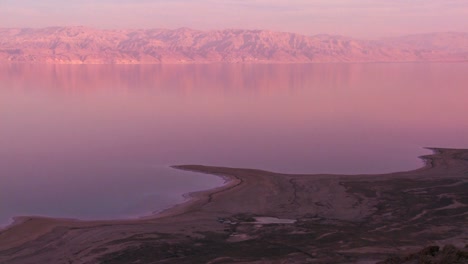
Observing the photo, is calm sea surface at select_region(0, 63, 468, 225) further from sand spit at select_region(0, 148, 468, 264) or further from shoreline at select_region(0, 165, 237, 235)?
sand spit at select_region(0, 148, 468, 264)

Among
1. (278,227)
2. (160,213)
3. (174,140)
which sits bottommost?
(160,213)

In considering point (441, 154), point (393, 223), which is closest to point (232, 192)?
point (393, 223)

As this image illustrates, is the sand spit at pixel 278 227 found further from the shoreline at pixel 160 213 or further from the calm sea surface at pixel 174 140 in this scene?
the calm sea surface at pixel 174 140

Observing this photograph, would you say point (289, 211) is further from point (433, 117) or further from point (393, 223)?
point (433, 117)

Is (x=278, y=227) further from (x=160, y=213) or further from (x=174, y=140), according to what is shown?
(x=174, y=140)

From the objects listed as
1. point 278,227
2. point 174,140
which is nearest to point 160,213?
point 278,227

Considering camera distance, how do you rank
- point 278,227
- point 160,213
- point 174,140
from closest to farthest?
point 278,227 < point 160,213 < point 174,140

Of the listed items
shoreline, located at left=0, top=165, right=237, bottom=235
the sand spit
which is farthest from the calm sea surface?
the sand spit
